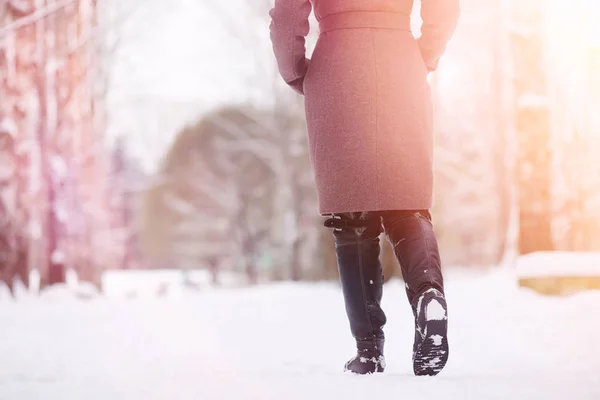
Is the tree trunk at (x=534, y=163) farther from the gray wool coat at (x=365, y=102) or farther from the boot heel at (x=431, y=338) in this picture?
the boot heel at (x=431, y=338)

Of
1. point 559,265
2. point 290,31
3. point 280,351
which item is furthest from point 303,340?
point 559,265

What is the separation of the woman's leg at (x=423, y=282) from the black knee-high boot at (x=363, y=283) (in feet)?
0.28

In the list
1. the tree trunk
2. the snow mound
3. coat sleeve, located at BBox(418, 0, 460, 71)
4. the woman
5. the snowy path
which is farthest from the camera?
the tree trunk

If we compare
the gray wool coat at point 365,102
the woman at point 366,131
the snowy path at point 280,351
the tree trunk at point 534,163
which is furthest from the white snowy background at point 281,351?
the gray wool coat at point 365,102

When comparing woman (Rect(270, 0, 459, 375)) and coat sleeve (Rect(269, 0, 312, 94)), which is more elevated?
coat sleeve (Rect(269, 0, 312, 94))

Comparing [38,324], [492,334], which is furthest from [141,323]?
[492,334]

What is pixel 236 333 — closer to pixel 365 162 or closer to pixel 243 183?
pixel 365 162

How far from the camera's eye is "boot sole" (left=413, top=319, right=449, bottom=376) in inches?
101

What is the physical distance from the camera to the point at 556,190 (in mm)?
7281

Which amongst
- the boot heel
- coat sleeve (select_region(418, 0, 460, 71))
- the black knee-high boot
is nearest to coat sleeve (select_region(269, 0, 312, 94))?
coat sleeve (select_region(418, 0, 460, 71))

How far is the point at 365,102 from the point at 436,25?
413 mm

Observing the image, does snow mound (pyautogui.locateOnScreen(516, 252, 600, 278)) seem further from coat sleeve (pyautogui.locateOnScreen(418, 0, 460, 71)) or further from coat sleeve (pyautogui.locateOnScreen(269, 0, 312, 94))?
coat sleeve (pyautogui.locateOnScreen(269, 0, 312, 94))

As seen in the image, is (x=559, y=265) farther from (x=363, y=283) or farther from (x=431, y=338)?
(x=431, y=338)

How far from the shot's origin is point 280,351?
3.89m
